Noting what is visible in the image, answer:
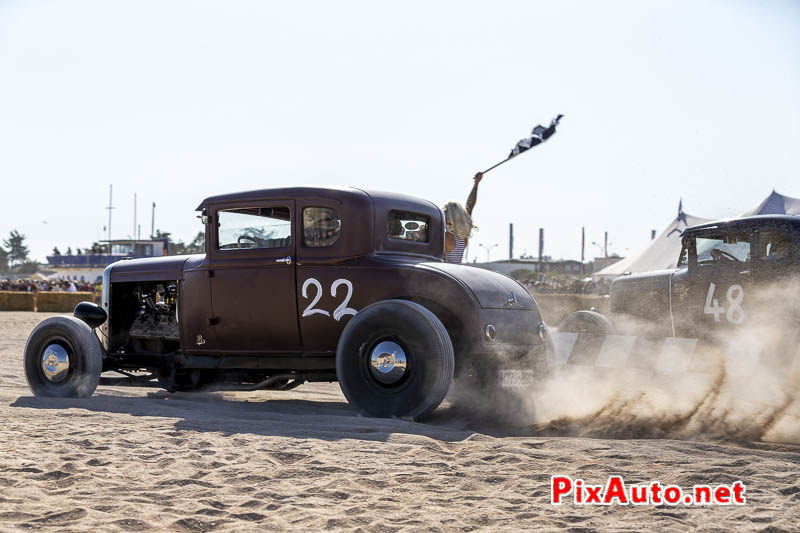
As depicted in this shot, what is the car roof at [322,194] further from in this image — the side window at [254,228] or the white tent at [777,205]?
the white tent at [777,205]

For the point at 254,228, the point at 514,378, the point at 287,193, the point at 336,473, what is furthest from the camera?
the point at 254,228

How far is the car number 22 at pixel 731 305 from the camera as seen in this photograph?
278 inches

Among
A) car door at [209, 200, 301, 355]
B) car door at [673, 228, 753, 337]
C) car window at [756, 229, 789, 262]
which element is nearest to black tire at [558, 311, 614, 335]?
car door at [673, 228, 753, 337]

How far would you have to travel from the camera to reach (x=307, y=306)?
6.30 metres

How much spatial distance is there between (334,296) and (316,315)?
223mm

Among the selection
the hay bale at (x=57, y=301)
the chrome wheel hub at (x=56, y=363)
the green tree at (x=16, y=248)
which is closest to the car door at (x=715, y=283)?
the chrome wheel hub at (x=56, y=363)

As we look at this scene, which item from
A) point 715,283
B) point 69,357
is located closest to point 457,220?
point 715,283

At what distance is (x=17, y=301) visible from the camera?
96.1 feet

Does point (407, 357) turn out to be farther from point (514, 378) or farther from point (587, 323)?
point (587, 323)

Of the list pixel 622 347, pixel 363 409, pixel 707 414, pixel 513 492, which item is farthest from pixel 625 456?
pixel 622 347

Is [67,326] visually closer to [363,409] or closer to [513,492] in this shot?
[363,409]

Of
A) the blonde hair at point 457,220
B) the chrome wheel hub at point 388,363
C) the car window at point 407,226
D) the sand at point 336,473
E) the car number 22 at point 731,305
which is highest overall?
the blonde hair at point 457,220

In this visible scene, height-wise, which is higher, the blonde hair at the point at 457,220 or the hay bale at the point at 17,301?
the blonde hair at the point at 457,220

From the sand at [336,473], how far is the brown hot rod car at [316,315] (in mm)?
506
